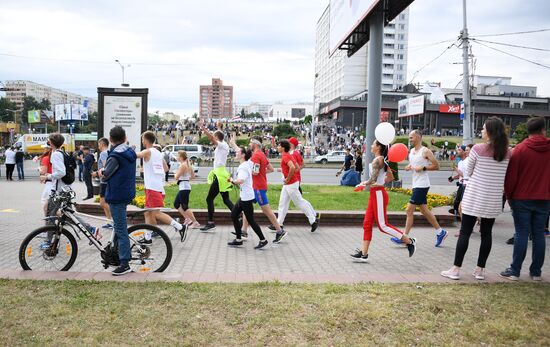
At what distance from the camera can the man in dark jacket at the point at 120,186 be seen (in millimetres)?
5168

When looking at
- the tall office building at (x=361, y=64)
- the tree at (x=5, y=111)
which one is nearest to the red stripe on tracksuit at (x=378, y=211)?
the tall office building at (x=361, y=64)

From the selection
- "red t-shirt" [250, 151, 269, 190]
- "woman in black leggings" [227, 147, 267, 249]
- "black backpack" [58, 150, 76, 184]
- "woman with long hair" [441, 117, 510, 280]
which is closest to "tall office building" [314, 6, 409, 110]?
"red t-shirt" [250, 151, 269, 190]

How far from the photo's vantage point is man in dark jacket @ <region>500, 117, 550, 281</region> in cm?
534

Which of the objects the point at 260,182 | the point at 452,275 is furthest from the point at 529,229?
the point at 260,182

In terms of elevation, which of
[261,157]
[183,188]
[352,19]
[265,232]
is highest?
[352,19]

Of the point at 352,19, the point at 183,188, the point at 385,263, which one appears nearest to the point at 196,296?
the point at 385,263

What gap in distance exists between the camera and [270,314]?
4.04 meters

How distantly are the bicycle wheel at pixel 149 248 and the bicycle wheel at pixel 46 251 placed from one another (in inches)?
32.0

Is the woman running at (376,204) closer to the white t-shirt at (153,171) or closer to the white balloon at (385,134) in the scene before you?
the white balloon at (385,134)

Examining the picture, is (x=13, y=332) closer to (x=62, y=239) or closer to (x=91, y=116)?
(x=62, y=239)

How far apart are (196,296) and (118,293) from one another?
0.82 m

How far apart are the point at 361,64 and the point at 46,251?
10160 centimetres

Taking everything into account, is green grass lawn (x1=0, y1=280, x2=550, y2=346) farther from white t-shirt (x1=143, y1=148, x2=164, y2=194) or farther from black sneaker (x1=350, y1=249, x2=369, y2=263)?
white t-shirt (x1=143, y1=148, x2=164, y2=194)

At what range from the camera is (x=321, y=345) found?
3480 millimetres
